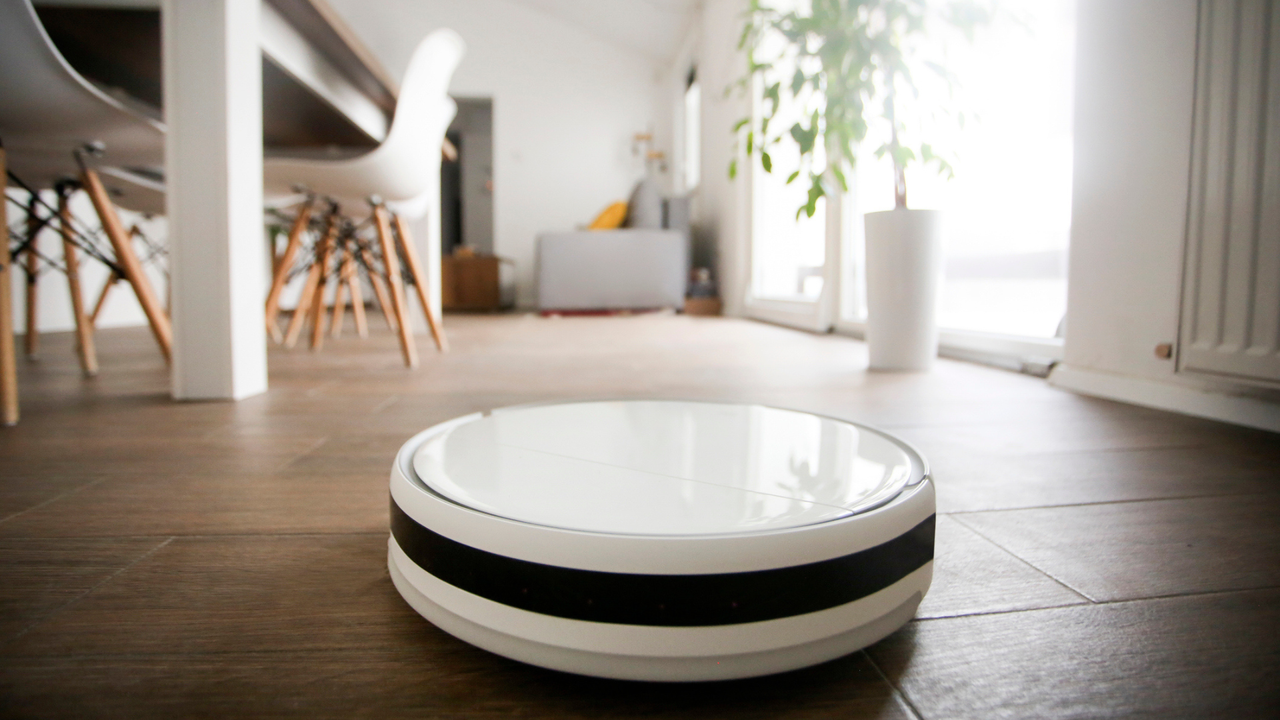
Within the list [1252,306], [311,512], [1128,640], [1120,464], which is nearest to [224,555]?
[311,512]

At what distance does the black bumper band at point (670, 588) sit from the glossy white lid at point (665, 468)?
3 centimetres

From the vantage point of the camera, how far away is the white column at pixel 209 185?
1.27m

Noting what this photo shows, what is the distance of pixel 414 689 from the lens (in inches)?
14.1

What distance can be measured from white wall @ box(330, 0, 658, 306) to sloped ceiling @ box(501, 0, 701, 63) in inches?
4.1

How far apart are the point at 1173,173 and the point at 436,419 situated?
137cm

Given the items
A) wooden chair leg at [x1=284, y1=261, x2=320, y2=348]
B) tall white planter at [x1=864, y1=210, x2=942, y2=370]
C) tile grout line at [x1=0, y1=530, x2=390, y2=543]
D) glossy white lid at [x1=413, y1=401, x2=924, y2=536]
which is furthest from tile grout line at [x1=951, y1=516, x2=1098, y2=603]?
wooden chair leg at [x1=284, y1=261, x2=320, y2=348]

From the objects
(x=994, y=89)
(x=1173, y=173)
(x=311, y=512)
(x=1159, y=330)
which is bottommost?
(x=311, y=512)

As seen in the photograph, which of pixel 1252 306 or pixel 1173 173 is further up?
pixel 1173 173

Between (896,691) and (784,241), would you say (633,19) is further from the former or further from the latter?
(896,691)

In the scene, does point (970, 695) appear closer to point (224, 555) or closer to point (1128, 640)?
point (1128, 640)

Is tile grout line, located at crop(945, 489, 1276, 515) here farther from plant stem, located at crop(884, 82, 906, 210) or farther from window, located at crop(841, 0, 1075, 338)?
plant stem, located at crop(884, 82, 906, 210)

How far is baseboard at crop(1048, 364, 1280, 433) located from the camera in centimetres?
109

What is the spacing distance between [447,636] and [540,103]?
6.84 metres

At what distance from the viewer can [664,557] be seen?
32cm
